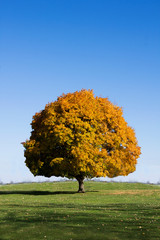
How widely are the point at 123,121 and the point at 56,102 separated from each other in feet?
34.0

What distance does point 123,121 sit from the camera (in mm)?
49188

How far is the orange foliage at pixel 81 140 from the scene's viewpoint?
43.7 meters

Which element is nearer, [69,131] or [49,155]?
[69,131]

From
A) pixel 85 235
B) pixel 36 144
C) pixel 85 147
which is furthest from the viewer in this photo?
pixel 36 144

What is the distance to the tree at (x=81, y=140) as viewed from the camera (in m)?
43.7

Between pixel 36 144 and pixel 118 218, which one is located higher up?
pixel 36 144

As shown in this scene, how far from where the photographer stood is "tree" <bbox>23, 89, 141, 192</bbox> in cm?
4366

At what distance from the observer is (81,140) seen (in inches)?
1708

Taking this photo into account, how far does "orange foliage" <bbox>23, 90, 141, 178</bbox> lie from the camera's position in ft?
143

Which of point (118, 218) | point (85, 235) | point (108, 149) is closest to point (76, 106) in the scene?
point (108, 149)

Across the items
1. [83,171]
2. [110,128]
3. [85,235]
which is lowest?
[85,235]

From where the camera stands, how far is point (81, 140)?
4338 centimetres

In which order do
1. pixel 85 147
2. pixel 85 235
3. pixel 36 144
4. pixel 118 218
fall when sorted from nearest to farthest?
pixel 85 235 → pixel 118 218 → pixel 85 147 → pixel 36 144

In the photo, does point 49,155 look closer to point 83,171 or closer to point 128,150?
point 83,171
